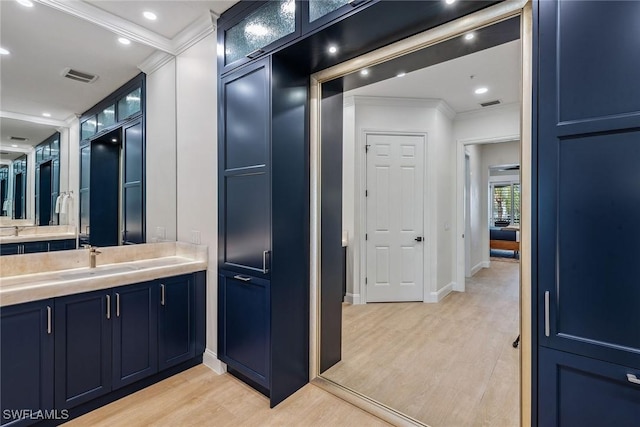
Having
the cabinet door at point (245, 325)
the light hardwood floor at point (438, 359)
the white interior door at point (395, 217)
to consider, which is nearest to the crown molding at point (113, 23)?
the cabinet door at point (245, 325)

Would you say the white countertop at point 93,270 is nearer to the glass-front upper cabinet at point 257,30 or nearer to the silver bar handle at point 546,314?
the glass-front upper cabinet at point 257,30

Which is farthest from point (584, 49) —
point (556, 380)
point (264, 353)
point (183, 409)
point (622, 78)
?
point (183, 409)

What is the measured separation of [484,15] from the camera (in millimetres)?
1558

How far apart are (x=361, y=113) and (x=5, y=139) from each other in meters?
3.61

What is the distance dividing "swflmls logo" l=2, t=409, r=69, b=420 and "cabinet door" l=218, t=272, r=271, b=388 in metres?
1.00

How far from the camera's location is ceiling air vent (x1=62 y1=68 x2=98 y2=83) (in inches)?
92.0

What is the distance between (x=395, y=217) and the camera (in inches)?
168

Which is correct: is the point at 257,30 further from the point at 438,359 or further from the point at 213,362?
the point at 438,359

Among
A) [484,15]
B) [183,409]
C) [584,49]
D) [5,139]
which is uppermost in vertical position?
[484,15]

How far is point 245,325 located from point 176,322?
64cm

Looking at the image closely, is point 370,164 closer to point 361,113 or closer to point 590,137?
point 361,113

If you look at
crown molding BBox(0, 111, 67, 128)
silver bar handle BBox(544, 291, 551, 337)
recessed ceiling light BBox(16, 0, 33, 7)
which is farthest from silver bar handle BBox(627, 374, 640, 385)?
recessed ceiling light BBox(16, 0, 33, 7)

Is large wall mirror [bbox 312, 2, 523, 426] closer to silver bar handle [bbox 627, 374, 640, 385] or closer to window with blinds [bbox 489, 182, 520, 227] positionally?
silver bar handle [bbox 627, 374, 640, 385]

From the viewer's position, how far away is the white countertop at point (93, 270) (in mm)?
1777
